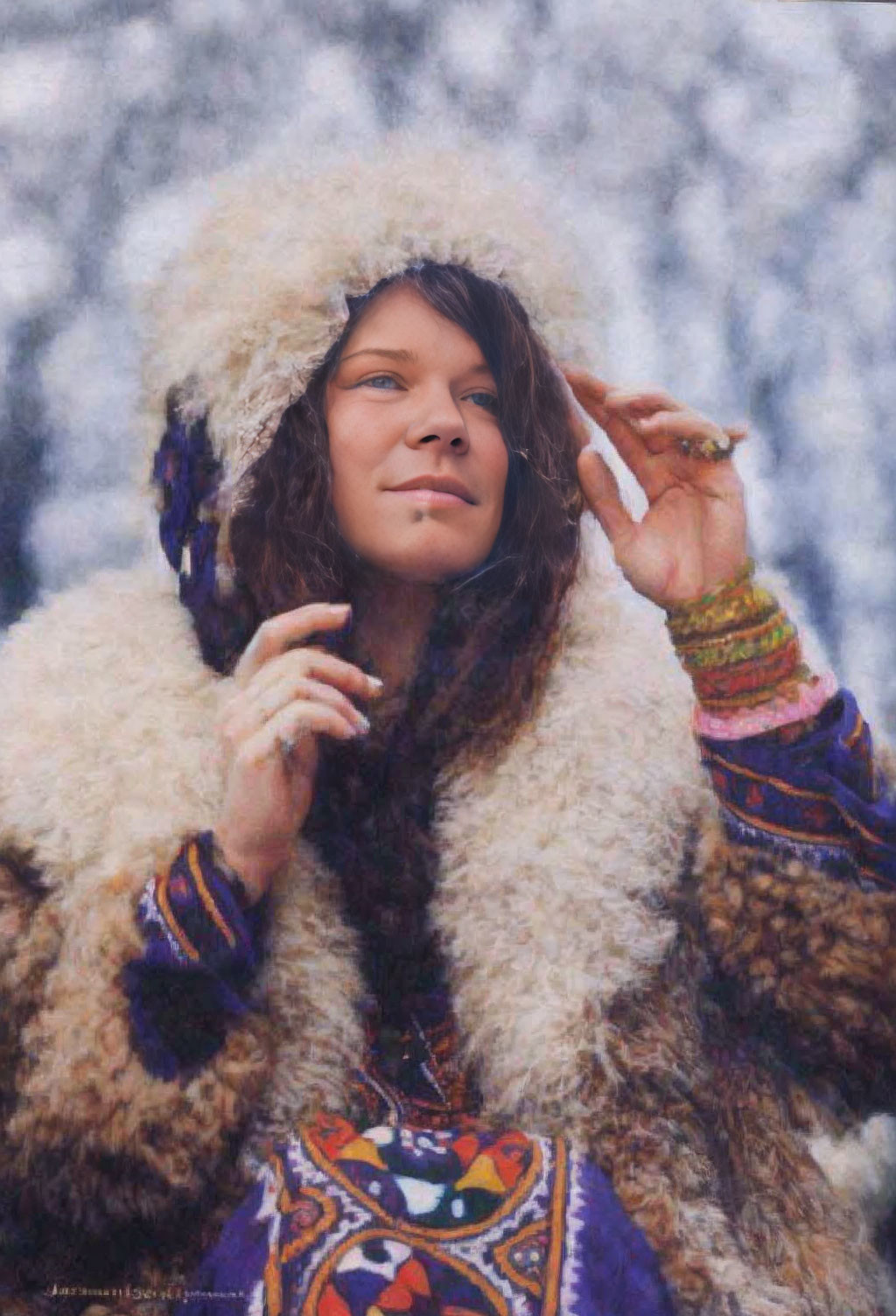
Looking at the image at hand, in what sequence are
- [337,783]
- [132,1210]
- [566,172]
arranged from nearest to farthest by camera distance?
[132,1210]
[337,783]
[566,172]

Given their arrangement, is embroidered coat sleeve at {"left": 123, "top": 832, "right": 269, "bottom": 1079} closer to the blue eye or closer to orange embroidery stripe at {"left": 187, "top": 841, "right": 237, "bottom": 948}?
orange embroidery stripe at {"left": 187, "top": 841, "right": 237, "bottom": 948}

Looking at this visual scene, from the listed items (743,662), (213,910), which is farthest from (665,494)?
(213,910)

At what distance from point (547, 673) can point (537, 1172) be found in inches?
20.8

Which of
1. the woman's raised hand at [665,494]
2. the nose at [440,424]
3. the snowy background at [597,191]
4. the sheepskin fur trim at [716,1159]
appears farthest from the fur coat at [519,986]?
the nose at [440,424]

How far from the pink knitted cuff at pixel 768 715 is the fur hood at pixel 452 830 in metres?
0.05

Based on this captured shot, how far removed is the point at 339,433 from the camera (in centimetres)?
142

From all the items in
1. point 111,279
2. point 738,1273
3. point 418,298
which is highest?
point 111,279

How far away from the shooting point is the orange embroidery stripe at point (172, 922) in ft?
4.18

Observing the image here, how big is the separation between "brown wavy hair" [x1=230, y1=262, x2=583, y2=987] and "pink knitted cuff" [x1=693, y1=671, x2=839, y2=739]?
200mm

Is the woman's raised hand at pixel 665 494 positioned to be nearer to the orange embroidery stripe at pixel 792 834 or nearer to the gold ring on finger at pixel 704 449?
the gold ring on finger at pixel 704 449

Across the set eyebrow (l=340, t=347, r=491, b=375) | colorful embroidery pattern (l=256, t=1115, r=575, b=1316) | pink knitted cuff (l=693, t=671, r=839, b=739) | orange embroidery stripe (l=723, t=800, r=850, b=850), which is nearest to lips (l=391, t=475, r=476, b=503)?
eyebrow (l=340, t=347, r=491, b=375)

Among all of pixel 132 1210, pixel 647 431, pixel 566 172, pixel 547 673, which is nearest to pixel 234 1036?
pixel 132 1210

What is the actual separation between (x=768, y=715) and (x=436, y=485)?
1.41 ft

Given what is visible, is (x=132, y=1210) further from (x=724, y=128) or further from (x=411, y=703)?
(x=724, y=128)
